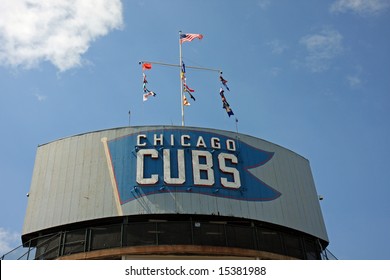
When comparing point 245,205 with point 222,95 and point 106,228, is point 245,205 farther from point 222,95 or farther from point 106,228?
point 222,95

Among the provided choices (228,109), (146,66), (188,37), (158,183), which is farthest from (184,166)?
(188,37)

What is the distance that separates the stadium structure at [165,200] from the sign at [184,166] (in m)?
0.06

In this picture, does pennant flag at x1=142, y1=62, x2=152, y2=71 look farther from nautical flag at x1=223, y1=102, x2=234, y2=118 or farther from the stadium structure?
the stadium structure

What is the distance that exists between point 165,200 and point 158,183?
1190 millimetres

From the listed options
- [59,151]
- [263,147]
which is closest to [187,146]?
[263,147]

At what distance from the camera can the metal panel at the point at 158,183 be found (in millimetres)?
27344

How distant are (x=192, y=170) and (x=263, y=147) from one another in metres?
6.13

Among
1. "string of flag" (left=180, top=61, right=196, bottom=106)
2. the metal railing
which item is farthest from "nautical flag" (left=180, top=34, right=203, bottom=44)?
the metal railing

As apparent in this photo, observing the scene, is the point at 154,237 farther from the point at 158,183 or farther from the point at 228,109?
the point at 228,109

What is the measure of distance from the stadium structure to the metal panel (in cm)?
7

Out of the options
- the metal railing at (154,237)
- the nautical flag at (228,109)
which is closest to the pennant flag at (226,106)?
the nautical flag at (228,109)

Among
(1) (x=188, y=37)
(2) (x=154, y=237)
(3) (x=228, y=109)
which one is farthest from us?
(1) (x=188, y=37)

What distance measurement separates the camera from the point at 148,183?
1089 inches

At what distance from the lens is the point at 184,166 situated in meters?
28.5
